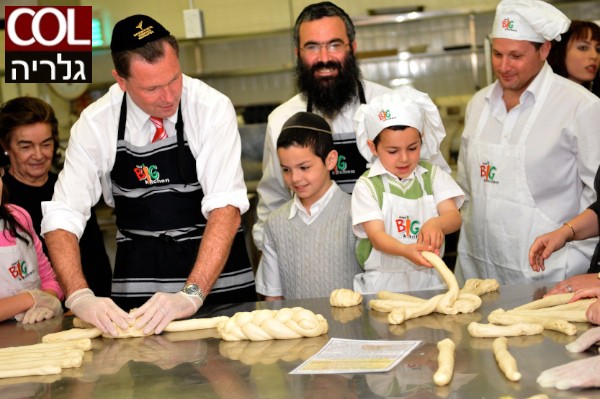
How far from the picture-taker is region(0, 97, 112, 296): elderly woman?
10.8ft

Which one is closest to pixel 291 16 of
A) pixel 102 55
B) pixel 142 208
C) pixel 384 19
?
Answer: pixel 384 19

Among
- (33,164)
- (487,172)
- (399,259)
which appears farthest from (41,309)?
(487,172)

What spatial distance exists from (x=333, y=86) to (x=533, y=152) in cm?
77

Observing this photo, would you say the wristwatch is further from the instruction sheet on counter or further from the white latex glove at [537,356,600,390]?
the white latex glove at [537,356,600,390]

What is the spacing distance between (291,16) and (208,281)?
4.74 meters

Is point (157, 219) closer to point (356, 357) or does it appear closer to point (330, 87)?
point (330, 87)

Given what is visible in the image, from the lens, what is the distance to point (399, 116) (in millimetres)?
2662

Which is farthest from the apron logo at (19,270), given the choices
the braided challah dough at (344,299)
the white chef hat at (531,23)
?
the white chef hat at (531,23)

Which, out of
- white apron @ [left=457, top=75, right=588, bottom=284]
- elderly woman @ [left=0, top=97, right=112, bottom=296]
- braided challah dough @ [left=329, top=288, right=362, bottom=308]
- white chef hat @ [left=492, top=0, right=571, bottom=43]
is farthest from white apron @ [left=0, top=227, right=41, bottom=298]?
white chef hat @ [left=492, top=0, right=571, bottom=43]

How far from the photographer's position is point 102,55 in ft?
21.8

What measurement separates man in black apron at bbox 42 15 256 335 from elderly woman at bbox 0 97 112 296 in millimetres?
595

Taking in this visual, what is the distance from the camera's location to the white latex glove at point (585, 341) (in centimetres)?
175

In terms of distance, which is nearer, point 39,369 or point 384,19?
point 39,369

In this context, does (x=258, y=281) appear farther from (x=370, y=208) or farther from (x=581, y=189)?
(x=581, y=189)
